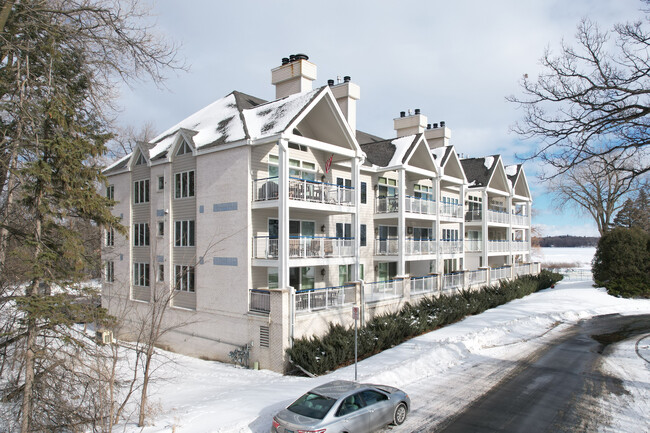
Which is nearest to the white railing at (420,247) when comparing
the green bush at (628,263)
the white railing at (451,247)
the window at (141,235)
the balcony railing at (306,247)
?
the white railing at (451,247)

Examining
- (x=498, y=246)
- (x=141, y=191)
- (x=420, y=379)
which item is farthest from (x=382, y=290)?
(x=498, y=246)

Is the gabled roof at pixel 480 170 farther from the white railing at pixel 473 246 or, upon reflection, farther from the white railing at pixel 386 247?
the white railing at pixel 386 247

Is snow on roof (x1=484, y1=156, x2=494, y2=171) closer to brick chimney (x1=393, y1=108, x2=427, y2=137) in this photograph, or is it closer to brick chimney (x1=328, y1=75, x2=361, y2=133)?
brick chimney (x1=393, y1=108, x2=427, y2=137)

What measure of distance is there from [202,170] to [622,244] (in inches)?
1267

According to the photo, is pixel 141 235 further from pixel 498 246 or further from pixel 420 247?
pixel 498 246

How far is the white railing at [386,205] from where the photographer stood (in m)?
26.3

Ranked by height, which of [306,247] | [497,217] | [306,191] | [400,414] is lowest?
[400,414]

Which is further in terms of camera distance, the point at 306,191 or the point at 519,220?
the point at 519,220

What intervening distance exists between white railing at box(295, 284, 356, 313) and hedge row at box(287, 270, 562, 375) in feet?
3.39

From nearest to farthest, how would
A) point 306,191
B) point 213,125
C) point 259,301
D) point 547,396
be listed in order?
point 547,396 < point 259,301 < point 306,191 < point 213,125

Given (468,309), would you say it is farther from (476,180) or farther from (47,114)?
(47,114)

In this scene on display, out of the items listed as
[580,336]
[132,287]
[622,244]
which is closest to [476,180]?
[622,244]

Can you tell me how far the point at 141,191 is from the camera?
2481 cm

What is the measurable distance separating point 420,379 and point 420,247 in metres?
13.3
